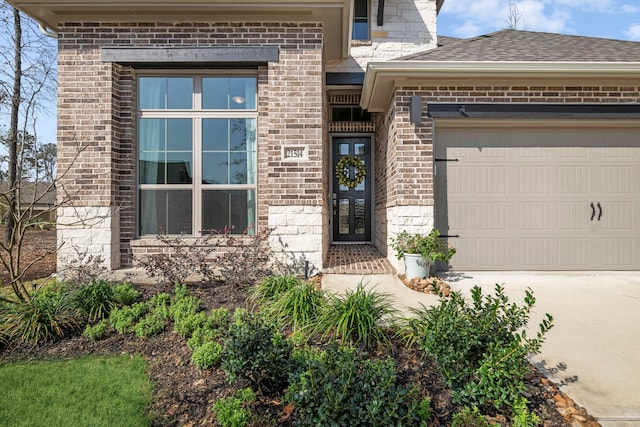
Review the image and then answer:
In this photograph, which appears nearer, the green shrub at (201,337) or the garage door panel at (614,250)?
the green shrub at (201,337)

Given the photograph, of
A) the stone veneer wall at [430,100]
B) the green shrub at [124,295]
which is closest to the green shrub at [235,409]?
the green shrub at [124,295]

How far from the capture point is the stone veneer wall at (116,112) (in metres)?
4.82

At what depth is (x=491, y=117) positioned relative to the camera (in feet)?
16.5

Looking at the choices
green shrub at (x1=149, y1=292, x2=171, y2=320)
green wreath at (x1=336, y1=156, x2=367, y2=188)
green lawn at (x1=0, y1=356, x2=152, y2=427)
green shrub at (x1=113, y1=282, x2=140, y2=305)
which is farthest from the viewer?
green wreath at (x1=336, y1=156, x2=367, y2=188)

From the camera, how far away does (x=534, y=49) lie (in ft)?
17.8

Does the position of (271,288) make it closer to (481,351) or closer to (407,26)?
A: (481,351)

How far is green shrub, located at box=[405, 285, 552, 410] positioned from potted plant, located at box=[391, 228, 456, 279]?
2.30m

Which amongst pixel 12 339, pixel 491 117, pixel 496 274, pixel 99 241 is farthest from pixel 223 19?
pixel 496 274

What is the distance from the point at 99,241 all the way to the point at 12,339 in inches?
78.3

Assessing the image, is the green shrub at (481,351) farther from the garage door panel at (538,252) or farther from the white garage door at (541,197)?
the garage door panel at (538,252)

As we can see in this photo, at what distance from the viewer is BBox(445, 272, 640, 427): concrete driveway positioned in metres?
2.19

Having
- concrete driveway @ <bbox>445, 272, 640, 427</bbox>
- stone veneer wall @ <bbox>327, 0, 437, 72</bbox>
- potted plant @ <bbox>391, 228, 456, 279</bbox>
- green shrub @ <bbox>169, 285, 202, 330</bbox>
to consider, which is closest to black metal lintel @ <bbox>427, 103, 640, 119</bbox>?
potted plant @ <bbox>391, 228, 456, 279</bbox>

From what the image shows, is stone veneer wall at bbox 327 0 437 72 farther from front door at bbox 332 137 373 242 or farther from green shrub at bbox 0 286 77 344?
green shrub at bbox 0 286 77 344

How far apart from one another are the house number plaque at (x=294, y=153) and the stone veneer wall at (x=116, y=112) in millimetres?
58
